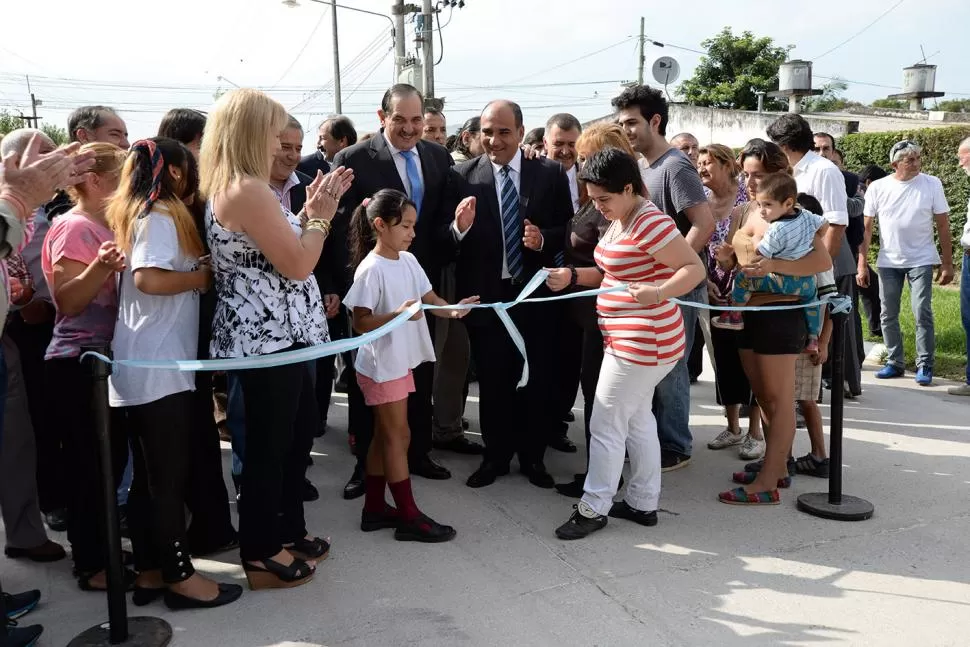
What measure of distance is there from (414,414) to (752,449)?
214 centimetres

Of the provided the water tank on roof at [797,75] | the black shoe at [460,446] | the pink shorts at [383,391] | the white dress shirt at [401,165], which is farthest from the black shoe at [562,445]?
the water tank on roof at [797,75]

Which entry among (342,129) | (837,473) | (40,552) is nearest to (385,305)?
(40,552)

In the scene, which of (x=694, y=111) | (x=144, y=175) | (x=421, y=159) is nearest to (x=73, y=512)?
(x=144, y=175)

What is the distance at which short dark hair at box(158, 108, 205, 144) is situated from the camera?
3988mm

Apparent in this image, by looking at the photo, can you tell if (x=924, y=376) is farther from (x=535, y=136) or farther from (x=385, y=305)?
(x=385, y=305)

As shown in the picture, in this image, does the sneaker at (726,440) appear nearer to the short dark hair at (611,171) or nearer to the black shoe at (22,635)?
Result: the short dark hair at (611,171)

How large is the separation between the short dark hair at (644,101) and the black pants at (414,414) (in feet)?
5.41

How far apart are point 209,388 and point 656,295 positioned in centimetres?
203

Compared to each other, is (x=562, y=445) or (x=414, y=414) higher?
(x=414, y=414)

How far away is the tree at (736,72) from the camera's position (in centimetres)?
5128

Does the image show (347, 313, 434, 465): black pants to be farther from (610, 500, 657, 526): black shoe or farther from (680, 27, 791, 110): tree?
(680, 27, 791, 110): tree

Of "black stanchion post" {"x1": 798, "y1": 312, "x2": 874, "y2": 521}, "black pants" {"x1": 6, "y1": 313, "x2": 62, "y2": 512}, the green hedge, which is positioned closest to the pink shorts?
"black pants" {"x1": 6, "y1": 313, "x2": 62, "y2": 512}

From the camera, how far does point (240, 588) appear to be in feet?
10.9

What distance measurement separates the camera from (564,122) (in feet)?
16.8
